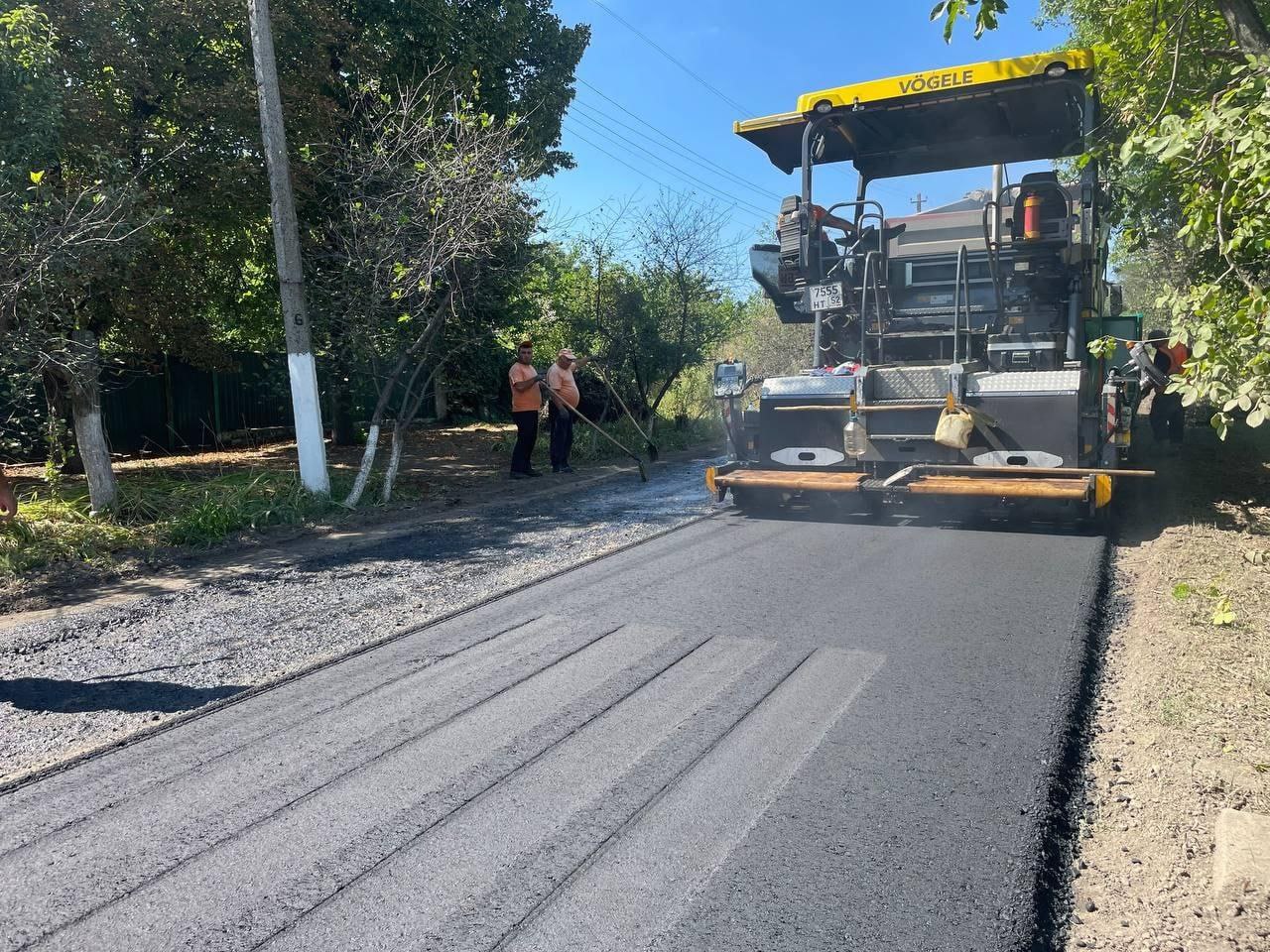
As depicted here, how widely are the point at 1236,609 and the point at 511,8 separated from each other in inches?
498

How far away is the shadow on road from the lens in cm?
429

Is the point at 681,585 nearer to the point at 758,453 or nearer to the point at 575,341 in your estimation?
the point at 758,453

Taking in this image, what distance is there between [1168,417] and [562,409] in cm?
844

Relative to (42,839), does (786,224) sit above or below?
above

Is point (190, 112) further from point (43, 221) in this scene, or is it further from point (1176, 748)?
point (1176, 748)

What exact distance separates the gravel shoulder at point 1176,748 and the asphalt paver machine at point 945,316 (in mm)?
1234

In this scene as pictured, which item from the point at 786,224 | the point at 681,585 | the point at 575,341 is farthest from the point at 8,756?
the point at 575,341

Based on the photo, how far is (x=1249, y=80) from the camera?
380cm

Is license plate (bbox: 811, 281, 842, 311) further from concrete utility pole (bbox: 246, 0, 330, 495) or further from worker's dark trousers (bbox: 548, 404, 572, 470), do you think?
concrete utility pole (bbox: 246, 0, 330, 495)

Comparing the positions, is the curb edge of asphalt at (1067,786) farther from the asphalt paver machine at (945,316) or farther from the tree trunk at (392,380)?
the tree trunk at (392,380)

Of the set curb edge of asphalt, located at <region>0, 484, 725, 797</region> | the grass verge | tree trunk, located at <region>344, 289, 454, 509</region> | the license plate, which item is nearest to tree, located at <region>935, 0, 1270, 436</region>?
the license plate

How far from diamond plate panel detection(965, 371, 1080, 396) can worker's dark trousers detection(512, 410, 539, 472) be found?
6057 mm

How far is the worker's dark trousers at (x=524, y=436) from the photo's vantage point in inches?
476

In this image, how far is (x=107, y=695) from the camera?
4.46 metres
